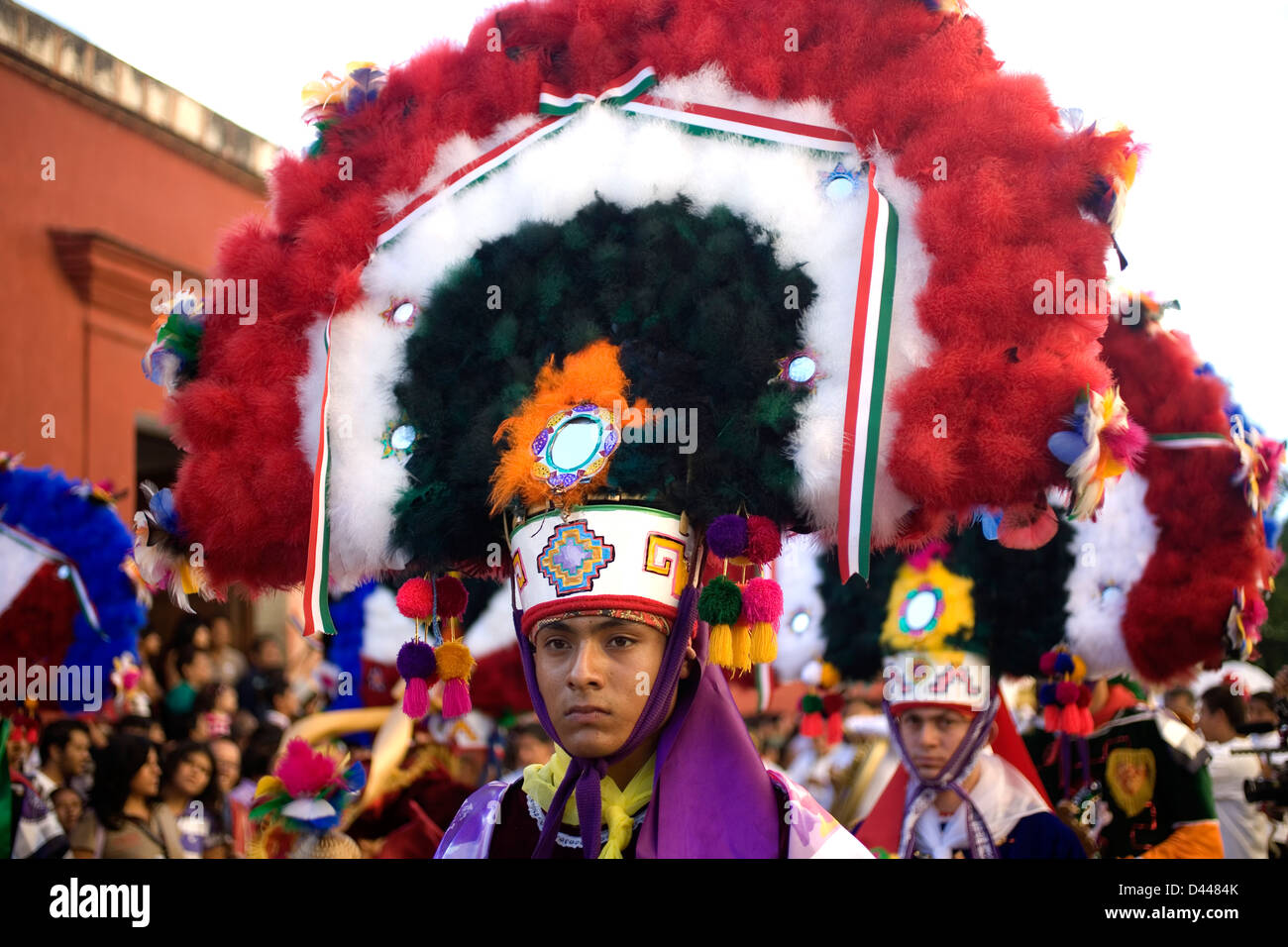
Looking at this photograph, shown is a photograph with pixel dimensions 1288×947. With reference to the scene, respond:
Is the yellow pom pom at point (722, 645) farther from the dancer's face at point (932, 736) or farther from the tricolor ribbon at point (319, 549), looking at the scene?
the dancer's face at point (932, 736)

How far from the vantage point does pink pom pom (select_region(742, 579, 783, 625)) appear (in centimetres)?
285

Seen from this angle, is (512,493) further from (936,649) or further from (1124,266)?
(936,649)

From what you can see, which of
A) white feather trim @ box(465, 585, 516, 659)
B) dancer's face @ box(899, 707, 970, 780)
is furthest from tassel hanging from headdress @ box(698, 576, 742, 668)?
white feather trim @ box(465, 585, 516, 659)

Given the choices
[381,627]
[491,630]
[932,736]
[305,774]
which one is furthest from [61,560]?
[932,736]

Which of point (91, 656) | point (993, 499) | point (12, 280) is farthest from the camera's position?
point (12, 280)

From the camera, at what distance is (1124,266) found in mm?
2832

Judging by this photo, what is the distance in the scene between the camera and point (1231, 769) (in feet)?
20.2

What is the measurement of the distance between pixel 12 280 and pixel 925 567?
6.63 m

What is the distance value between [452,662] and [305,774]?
1553 mm

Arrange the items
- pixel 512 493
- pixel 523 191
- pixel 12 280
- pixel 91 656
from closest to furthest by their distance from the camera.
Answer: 1. pixel 512 493
2. pixel 523 191
3. pixel 91 656
4. pixel 12 280

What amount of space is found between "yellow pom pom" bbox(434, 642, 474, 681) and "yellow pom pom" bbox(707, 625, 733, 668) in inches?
28.6

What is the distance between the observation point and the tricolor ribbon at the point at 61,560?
623 centimetres

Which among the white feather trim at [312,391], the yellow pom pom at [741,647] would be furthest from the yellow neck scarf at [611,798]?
the white feather trim at [312,391]
